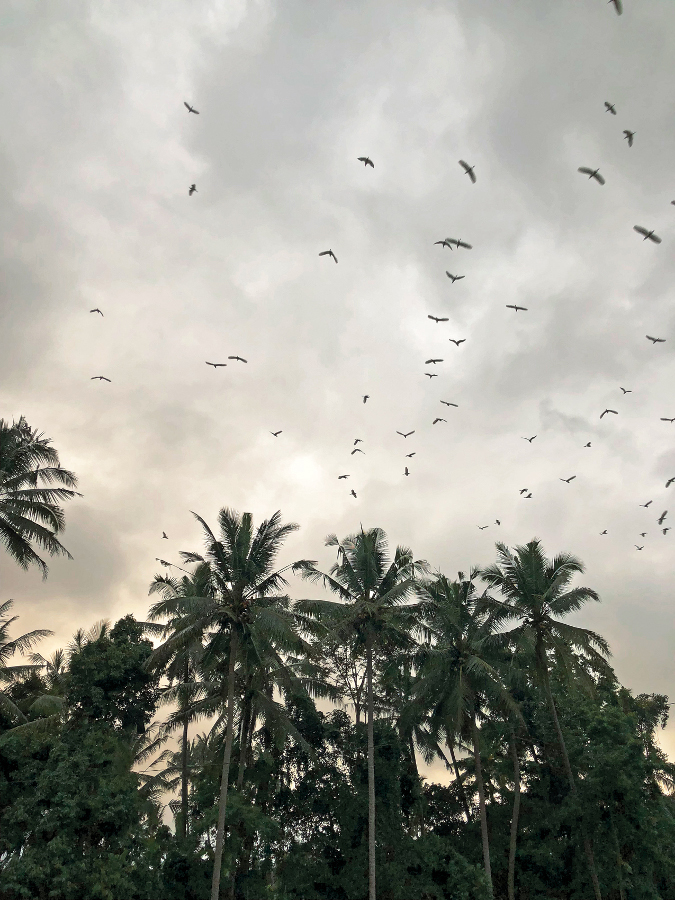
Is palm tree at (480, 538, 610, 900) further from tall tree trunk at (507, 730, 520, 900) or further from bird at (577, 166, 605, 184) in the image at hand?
bird at (577, 166, 605, 184)

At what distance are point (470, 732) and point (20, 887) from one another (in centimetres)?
1838

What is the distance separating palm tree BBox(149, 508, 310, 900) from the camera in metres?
21.3

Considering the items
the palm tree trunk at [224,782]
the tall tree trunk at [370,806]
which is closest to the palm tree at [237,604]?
the palm tree trunk at [224,782]

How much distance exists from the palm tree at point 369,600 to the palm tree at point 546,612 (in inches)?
196

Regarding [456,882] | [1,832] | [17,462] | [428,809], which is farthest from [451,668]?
[17,462]

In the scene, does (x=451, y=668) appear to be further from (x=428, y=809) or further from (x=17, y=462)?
(x=17, y=462)

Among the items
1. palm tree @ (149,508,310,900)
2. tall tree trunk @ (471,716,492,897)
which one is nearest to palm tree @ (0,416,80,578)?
palm tree @ (149,508,310,900)

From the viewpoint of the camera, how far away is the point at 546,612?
28047 mm

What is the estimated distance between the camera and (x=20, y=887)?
18906mm

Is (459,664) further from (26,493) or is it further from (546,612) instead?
(26,493)

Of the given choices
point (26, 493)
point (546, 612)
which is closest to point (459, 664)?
point (546, 612)

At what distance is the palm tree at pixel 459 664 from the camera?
25641mm

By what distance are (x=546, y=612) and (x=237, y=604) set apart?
14.8m

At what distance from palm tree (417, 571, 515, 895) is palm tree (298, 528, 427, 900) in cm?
113
